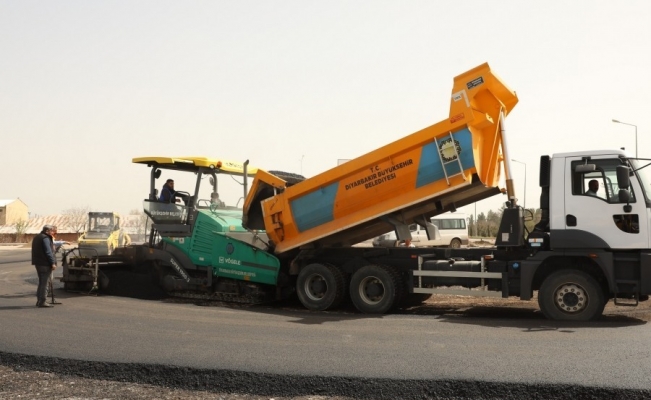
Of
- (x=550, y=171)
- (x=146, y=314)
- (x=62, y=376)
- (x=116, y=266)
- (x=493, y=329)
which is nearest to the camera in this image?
(x=62, y=376)

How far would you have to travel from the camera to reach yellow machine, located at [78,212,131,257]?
2181 cm

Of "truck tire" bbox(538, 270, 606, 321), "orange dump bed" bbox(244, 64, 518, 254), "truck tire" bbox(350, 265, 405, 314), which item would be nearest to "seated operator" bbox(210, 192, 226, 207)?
"orange dump bed" bbox(244, 64, 518, 254)

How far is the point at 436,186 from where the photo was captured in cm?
984

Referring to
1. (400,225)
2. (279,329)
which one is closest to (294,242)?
(400,225)

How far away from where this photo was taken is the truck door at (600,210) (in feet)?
29.0

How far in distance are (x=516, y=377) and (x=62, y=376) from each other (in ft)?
15.4

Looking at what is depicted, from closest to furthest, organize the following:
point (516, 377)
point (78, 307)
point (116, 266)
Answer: point (516, 377), point (78, 307), point (116, 266)

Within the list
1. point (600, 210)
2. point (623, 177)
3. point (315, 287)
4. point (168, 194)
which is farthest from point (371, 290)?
point (168, 194)

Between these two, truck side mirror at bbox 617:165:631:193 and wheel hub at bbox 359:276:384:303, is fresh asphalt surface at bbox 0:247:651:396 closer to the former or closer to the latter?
wheel hub at bbox 359:276:384:303

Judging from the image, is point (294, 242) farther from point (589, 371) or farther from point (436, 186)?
point (589, 371)

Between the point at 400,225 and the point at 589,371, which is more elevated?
the point at 400,225

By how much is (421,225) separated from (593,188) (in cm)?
306

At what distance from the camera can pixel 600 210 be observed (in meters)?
9.05

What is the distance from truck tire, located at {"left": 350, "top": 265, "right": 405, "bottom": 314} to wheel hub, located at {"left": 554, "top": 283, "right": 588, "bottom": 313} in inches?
101
